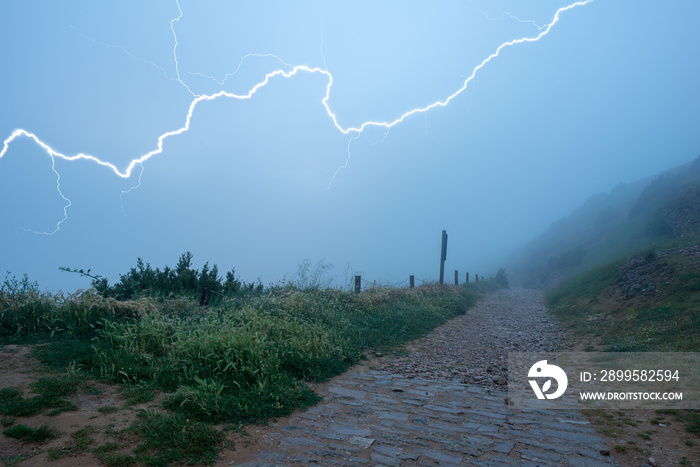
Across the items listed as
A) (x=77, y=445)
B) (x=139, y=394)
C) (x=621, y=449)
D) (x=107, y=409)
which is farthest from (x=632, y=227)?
(x=77, y=445)

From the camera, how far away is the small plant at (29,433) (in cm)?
317

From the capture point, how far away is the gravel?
20.4 feet

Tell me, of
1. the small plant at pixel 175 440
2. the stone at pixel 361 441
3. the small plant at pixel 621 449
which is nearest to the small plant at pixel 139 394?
the small plant at pixel 175 440

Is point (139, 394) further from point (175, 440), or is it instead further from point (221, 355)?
point (175, 440)

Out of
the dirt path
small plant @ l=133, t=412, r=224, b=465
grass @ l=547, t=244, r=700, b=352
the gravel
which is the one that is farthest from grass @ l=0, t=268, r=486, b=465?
grass @ l=547, t=244, r=700, b=352

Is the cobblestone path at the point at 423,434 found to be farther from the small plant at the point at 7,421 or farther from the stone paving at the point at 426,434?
the small plant at the point at 7,421

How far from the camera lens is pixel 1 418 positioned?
3400 mm

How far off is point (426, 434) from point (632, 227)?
114ft

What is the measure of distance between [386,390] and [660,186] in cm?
4031

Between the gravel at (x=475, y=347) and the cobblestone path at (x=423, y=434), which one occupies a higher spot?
the gravel at (x=475, y=347)

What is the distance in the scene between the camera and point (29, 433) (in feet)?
10.5

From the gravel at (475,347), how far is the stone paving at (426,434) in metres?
0.98

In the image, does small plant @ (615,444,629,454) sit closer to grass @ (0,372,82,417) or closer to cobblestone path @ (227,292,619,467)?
cobblestone path @ (227,292,619,467)

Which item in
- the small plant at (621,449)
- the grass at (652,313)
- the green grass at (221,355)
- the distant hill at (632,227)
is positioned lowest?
the small plant at (621,449)
